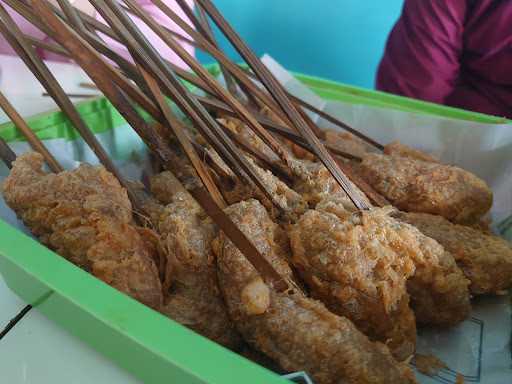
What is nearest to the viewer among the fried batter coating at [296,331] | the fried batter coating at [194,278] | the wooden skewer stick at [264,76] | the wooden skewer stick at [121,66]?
the fried batter coating at [296,331]

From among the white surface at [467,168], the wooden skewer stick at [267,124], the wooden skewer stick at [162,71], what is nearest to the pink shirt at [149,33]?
the white surface at [467,168]

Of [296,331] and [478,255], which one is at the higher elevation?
[478,255]

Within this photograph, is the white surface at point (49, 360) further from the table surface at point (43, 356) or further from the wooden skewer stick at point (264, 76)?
the wooden skewer stick at point (264, 76)

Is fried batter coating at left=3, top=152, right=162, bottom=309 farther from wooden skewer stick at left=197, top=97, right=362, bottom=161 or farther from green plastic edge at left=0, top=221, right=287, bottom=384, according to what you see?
wooden skewer stick at left=197, top=97, right=362, bottom=161

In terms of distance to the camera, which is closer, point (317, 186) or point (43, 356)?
point (43, 356)

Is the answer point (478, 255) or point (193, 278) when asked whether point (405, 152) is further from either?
point (193, 278)

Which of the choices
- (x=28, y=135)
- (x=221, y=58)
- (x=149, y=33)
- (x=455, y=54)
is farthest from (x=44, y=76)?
(x=455, y=54)
